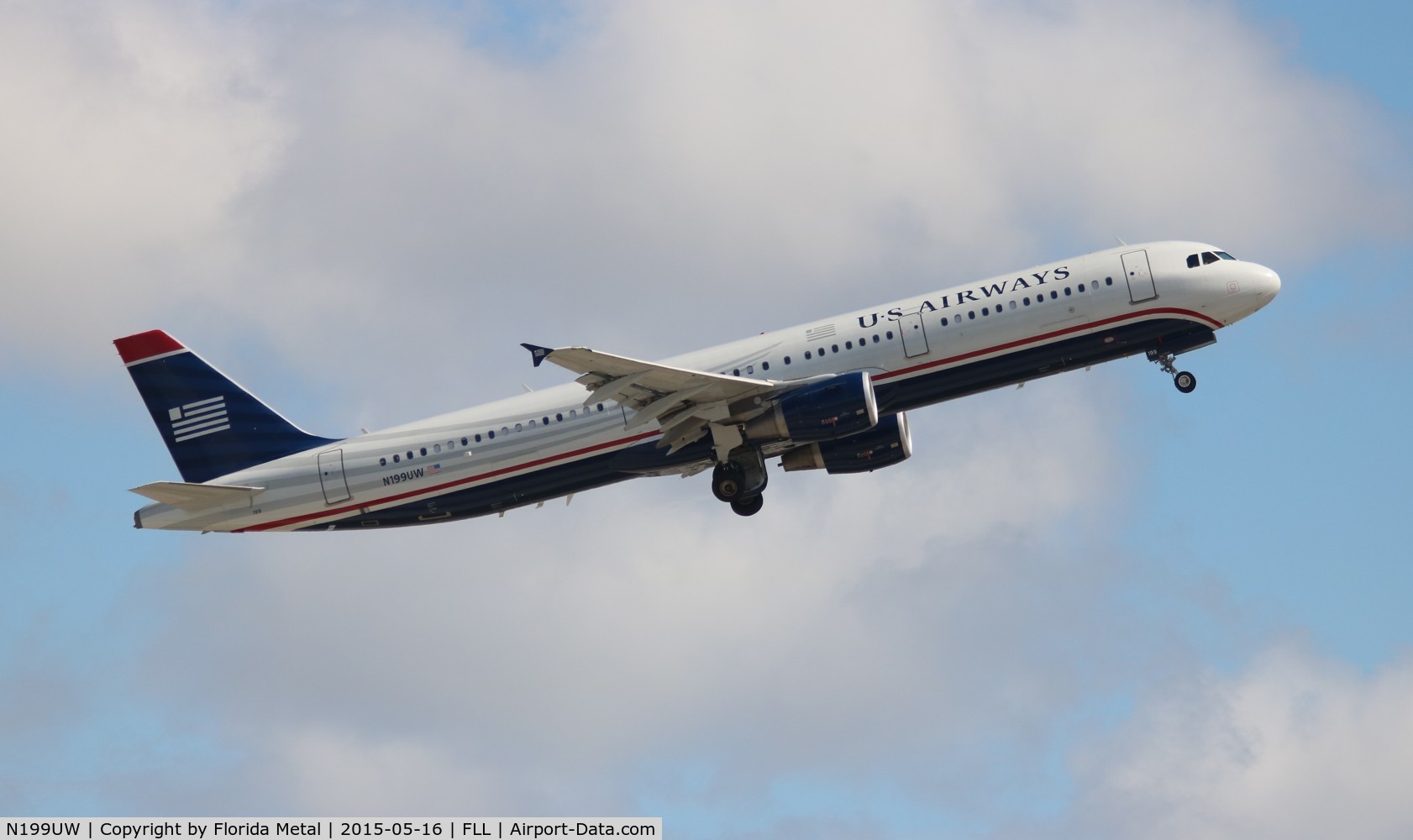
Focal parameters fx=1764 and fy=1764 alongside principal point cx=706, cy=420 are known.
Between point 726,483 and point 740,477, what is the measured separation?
0.52 m

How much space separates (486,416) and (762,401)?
9357mm

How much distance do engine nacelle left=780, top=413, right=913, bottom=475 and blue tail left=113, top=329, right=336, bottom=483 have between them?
53.2 ft

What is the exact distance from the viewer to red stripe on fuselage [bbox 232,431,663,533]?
56750 millimetres

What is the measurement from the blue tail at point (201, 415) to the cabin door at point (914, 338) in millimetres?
19696

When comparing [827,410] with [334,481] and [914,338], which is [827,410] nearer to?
[914,338]

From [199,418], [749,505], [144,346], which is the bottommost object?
[749,505]

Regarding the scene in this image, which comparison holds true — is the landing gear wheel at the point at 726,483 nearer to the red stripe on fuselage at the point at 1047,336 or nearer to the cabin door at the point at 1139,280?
the red stripe on fuselage at the point at 1047,336

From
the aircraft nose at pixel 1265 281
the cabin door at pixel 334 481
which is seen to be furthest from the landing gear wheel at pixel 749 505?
the aircraft nose at pixel 1265 281

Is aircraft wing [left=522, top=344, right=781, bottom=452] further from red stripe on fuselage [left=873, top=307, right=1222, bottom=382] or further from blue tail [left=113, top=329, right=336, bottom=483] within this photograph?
blue tail [left=113, top=329, right=336, bottom=483]

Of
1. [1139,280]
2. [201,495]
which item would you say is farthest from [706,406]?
[201,495]

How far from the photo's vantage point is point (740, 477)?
187ft

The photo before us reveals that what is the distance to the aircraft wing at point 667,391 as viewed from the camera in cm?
5200

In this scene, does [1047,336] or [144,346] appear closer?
[1047,336]

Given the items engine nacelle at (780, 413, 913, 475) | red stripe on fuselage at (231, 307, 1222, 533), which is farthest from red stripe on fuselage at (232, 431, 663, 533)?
engine nacelle at (780, 413, 913, 475)
